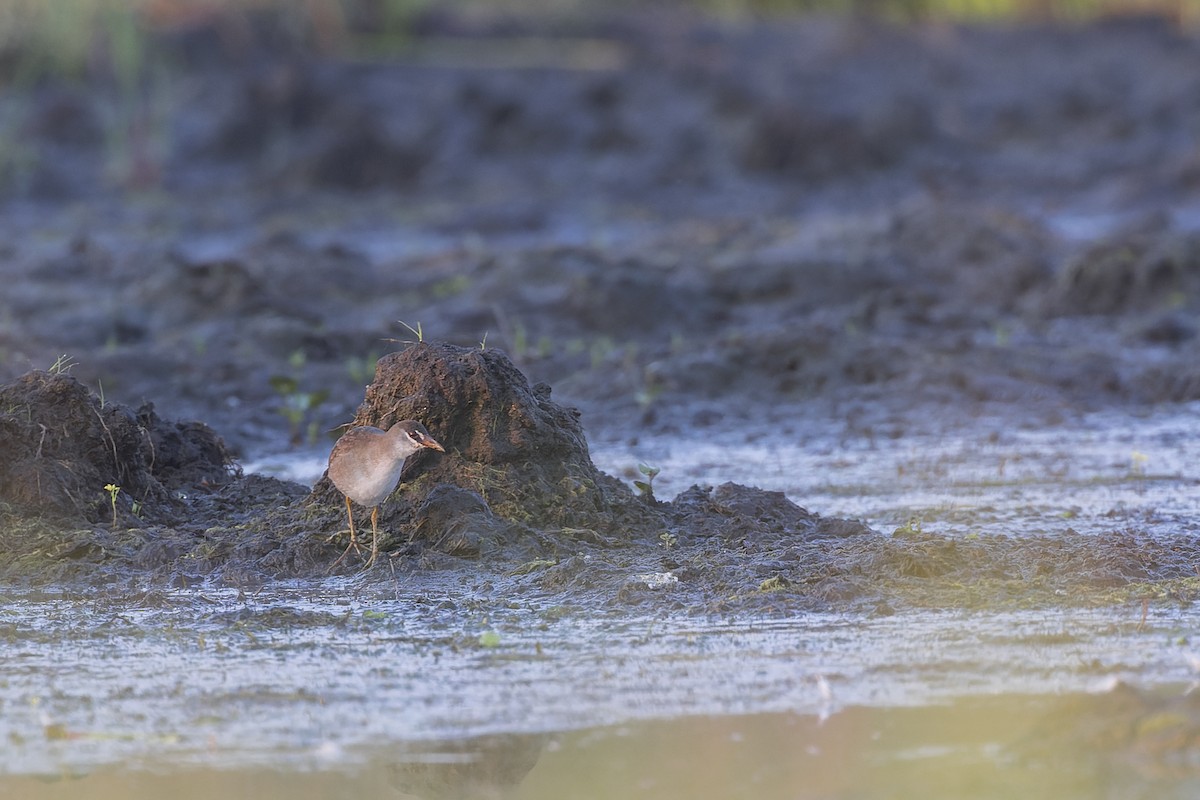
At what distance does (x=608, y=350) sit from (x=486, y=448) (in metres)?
3.77

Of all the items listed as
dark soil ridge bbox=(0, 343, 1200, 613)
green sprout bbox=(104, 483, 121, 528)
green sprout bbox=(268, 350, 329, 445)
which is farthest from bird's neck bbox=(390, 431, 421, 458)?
green sprout bbox=(268, 350, 329, 445)

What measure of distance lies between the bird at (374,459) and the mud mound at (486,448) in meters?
0.44

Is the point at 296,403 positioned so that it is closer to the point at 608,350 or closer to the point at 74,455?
the point at 608,350

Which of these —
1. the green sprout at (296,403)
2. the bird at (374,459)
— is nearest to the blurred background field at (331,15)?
the green sprout at (296,403)

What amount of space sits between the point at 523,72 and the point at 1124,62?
689cm

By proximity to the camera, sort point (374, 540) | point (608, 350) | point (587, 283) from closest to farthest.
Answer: point (374, 540), point (608, 350), point (587, 283)

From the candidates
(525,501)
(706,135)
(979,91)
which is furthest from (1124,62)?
(525,501)

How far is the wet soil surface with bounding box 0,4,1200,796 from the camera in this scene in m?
4.70

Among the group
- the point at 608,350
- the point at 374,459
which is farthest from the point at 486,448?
the point at 608,350

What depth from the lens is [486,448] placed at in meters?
5.38

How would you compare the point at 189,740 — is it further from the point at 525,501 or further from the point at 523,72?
the point at 523,72

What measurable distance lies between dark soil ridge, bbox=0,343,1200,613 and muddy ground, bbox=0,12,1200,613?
0.01 m

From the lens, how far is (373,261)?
42.3ft

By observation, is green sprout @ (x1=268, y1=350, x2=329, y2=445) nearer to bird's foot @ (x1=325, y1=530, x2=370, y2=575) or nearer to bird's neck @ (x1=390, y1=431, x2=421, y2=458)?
bird's foot @ (x1=325, y1=530, x2=370, y2=575)
